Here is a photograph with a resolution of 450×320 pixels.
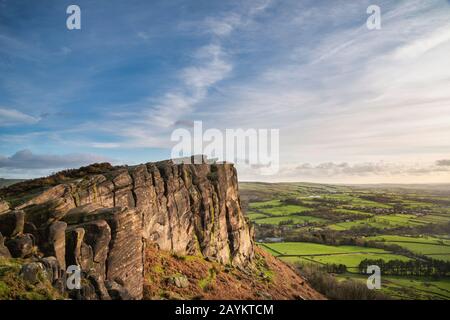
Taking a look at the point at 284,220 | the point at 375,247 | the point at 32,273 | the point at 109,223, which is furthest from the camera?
the point at 284,220

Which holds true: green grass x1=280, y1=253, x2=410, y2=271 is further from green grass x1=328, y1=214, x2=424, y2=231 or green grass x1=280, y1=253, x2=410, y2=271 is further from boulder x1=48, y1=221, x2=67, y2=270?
boulder x1=48, y1=221, x2=67, y2=270

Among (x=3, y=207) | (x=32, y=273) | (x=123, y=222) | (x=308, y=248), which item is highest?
(x=3, y=207)

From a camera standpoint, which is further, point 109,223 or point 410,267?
point 410,267

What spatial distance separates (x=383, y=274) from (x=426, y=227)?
90.1 m

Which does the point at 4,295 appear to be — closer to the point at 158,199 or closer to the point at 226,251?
the point at 158,199

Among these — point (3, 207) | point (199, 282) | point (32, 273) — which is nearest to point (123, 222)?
point (32, 273)

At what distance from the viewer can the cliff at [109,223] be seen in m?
20.6

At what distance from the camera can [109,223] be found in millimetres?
24406

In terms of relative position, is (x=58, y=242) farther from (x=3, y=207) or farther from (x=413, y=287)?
(x=413, y=287)

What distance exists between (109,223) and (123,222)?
1139 mm

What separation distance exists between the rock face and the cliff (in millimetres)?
70

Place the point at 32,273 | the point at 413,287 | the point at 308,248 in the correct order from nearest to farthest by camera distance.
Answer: the point at 32,273 → the point at 413,287 → the point at 308,248
